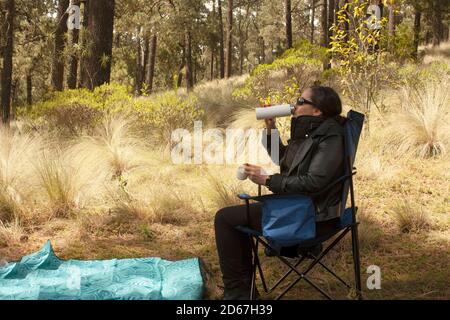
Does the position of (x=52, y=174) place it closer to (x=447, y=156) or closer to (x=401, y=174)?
(x=401, y=174)

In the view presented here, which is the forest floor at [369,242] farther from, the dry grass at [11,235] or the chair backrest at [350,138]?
the chair backrest at [350,138]

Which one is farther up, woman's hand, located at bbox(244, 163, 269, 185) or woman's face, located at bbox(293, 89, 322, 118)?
woman's face, located at bbox(293, 89, 322, 118)

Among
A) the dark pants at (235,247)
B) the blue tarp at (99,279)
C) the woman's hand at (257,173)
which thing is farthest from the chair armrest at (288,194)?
the blue tarp at (99,279)

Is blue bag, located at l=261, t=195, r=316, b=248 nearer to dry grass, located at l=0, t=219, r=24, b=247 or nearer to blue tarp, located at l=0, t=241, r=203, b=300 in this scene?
blue tarp, located at l=0, t=241, r=203, b=300

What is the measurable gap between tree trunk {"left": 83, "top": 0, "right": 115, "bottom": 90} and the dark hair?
272 inches

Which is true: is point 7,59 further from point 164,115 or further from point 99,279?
point 99,279

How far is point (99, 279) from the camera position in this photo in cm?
379

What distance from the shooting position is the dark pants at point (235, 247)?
3.33 meters

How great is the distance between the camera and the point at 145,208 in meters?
5.38

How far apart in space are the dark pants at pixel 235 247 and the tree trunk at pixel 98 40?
22.2ft

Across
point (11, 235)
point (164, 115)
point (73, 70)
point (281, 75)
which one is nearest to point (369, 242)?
point (11, 235)

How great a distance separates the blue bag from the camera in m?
2.98

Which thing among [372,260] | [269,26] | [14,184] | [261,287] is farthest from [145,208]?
[269,26]

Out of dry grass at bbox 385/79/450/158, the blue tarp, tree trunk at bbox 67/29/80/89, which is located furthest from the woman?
tree trunk at bbox 67/29/80/89
